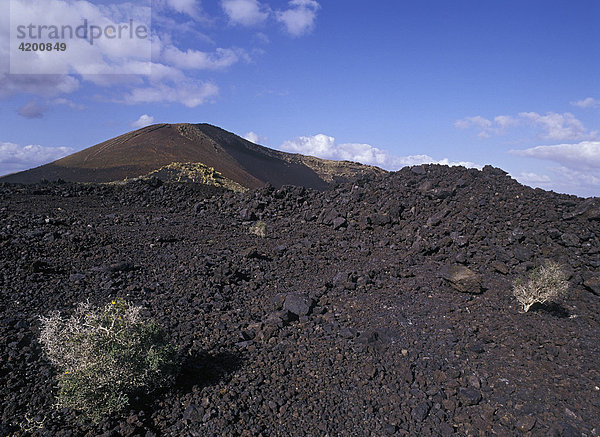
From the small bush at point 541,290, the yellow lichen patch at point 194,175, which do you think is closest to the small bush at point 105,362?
the small bush at point 541,290

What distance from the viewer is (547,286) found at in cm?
579

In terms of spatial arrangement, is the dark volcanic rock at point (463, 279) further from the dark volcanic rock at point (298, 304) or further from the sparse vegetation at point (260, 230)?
the sparse vegetation at point (260, 230)

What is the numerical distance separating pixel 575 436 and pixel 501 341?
154 centimetres

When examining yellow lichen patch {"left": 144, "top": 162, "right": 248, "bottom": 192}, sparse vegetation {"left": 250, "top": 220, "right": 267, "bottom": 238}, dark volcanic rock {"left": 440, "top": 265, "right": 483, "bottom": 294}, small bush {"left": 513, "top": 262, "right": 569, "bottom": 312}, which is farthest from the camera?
yellow lichen patch {"left": 144, "top": 162, "right": 248, "bottom": 192}

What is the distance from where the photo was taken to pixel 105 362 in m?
3.71

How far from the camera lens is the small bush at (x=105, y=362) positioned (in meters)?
3.66

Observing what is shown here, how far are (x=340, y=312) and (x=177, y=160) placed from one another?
17.7 metres

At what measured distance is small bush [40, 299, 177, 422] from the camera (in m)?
3.66

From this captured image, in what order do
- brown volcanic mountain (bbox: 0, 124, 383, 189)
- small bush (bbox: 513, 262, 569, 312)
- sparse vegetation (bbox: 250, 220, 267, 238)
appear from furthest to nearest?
1. brown volcanic mountain (bbox: 0, 124, 383, 189)
2. sparse vegetation (bbox: 250, 220, 267, 238)
3. small bush (bbox: 513, 262, 569, 312)

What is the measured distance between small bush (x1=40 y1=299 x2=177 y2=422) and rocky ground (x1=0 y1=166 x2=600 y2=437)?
19 centimetres

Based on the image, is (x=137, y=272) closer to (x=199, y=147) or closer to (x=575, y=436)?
(x=575, y=436)

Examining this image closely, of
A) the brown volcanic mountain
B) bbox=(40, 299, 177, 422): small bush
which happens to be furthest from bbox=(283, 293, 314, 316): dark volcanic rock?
the brown volcanic mountain

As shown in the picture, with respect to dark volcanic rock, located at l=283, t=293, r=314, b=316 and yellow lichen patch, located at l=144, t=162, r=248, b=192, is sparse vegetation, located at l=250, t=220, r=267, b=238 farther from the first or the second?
yellow lichen patch, located at l=144, t=162, r=248, b=192

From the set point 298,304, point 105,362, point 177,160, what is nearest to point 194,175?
point 177,160
